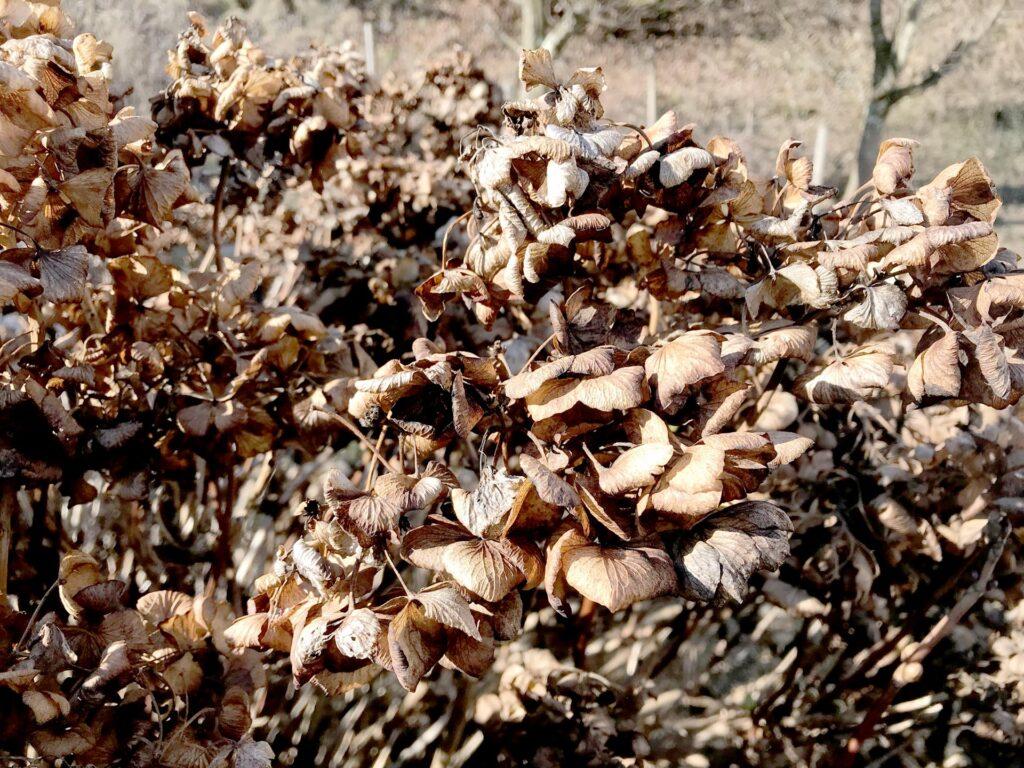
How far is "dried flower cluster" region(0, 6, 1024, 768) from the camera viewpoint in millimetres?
790

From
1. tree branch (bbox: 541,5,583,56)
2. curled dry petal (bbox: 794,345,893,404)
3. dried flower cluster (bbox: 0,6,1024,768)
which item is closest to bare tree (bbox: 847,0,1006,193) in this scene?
tree branch (bbox: 541,5,583,56)

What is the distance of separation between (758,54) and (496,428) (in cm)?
1552

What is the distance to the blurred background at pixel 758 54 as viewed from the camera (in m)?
7.92

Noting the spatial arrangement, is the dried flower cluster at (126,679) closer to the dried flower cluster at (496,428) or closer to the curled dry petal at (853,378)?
the dried flower cluster at (496,428)

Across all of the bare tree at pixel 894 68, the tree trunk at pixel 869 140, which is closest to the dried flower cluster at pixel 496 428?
the tree trunk at pixel 869 140

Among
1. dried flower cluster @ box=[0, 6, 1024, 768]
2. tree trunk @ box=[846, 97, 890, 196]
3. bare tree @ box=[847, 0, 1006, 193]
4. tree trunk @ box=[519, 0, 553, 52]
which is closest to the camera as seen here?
dried flower cluster @ box=[0, 6, 1024, 768]

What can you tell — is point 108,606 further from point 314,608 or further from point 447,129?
point 447,129

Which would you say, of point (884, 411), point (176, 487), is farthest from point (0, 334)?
point (884, 411)

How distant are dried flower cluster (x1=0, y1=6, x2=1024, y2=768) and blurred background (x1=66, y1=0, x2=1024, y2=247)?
17.0 feet

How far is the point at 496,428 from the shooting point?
37.5 inches

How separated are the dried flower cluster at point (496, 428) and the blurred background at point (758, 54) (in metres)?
5.17

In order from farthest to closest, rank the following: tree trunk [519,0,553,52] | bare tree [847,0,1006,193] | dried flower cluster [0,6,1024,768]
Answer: tree trunk [519,0,553,52], bare tree [847,0,1006,193], dried flower cluster [0,6,1024,768]

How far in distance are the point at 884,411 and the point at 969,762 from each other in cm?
88

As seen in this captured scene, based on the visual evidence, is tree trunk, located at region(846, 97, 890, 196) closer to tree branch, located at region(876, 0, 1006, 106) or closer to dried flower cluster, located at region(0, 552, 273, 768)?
tree branch, located at region(876, 0, 1006, 106)
